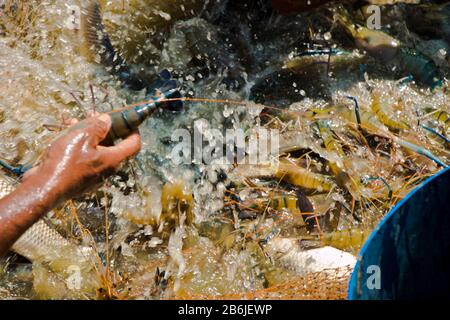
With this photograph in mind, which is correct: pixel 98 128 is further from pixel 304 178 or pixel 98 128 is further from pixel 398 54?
pixel 398 54

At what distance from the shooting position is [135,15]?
12.8ft

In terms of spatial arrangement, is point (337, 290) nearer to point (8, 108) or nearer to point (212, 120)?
point (212, 120)

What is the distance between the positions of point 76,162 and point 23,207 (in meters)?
0.30

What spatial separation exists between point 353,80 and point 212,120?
133cm

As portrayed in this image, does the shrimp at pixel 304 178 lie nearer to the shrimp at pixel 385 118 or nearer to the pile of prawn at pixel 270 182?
the pile of prawn at pixel 270 182

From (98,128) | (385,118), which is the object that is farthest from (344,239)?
(98,128)

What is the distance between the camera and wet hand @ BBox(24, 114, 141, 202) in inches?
80.7

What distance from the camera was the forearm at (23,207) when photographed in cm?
199

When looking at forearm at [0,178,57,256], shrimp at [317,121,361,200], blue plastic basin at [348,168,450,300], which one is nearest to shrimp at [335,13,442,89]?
shrimp at [317,121,361,200]

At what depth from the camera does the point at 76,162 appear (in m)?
2.08

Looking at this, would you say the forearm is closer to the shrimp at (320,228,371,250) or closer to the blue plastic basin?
the blue plastic basin

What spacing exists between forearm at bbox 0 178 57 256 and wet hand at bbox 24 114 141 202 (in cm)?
1
